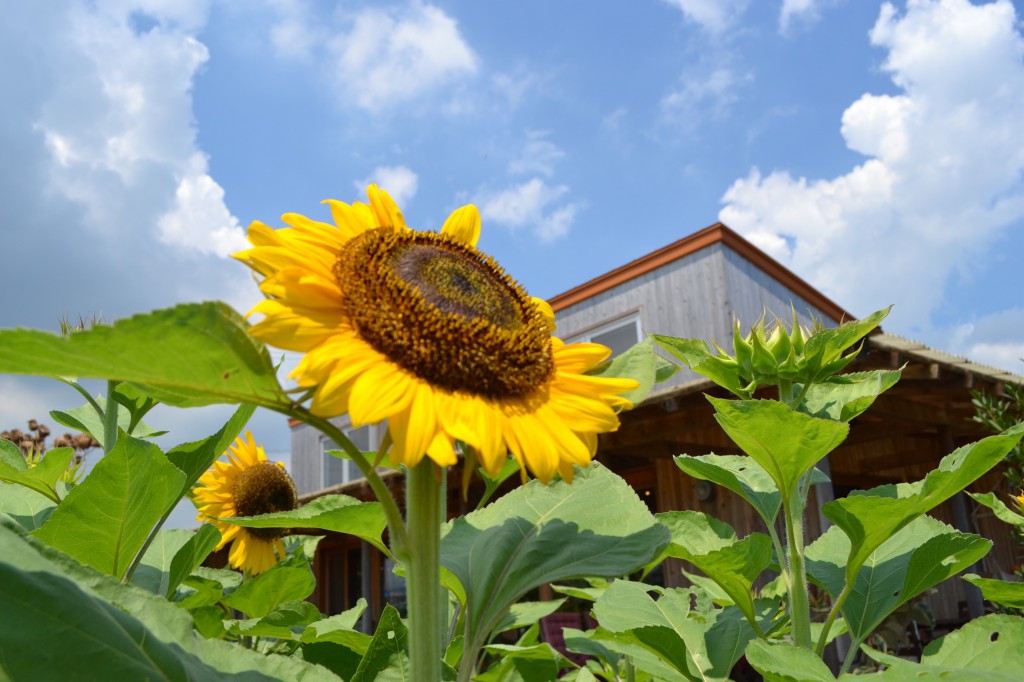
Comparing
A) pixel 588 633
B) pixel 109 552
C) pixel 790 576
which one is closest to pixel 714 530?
pixel 790 576

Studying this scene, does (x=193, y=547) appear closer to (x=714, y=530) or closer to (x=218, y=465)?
(x=714, y=530)

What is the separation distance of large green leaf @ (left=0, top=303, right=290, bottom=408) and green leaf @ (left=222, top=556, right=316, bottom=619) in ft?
3.59

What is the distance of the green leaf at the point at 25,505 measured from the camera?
1.47 meters

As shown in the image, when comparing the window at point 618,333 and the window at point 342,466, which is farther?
the window at point 342,466

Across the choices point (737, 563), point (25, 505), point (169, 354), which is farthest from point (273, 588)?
point (169, 354)

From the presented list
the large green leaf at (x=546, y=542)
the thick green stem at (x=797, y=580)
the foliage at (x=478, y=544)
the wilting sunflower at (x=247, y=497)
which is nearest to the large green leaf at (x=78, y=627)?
the foliage at (x=478, y=544)

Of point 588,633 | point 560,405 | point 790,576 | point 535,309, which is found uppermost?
point 535,309

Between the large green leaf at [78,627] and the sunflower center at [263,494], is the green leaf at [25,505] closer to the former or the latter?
the large green leaf at [78,627]

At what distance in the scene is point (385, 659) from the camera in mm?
1075

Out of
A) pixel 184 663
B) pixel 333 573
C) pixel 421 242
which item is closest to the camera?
pixel 184 663

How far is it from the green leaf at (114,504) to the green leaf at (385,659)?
1.10 ft

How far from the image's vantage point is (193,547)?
55.4 inches

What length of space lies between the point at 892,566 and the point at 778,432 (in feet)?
1.81

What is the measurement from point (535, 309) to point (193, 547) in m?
0.78
